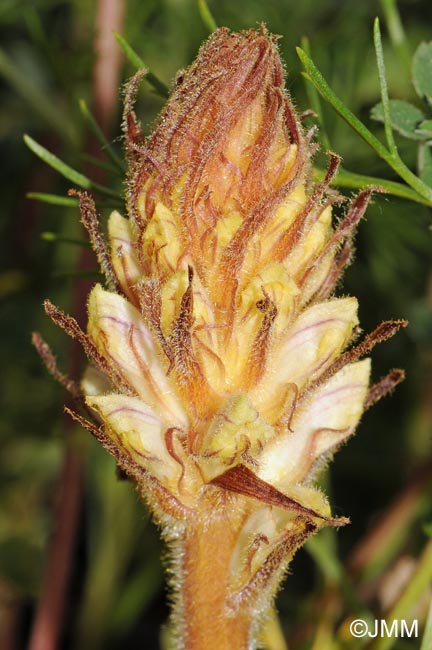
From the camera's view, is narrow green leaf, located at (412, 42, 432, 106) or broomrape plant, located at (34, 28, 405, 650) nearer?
broomrape plant, located at (34, 28, 405, 650)

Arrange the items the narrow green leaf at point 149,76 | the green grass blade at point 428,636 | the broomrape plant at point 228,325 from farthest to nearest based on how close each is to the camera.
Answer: the narrow green leaf at point 149,76 → the green grass blade at point 428,636 → the broomrape plant at point 228,325

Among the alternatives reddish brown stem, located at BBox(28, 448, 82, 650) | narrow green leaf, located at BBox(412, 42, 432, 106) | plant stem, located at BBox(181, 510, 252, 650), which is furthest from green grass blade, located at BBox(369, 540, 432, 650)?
reddish brown stem, located at BBox(28, 448, 82, 650)

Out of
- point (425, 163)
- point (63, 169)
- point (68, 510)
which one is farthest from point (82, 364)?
point (425, 163)

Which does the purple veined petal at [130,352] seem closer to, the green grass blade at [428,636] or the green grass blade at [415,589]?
the green grass blade at [428,636]

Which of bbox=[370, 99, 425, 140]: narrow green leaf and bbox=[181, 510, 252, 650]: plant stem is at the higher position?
bbox=[370, 99, 425, 140]: narrow green leaf

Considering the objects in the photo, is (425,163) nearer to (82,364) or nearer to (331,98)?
(331,98)

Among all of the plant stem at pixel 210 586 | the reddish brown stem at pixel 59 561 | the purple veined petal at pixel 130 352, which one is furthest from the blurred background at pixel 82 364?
the purple veined petal at pixel 130 352

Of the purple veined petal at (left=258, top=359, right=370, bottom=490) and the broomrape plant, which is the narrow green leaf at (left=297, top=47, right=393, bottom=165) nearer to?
the broomrape plant
